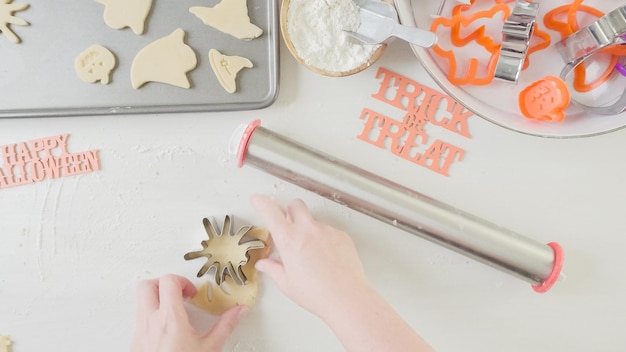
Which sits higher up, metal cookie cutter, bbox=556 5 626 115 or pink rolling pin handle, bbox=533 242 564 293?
metal cookie cutter, bbox=556 5 626 115

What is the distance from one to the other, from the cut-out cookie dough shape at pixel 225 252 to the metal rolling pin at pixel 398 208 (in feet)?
0.25

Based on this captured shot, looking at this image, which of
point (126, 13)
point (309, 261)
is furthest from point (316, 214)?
point (126, 13)

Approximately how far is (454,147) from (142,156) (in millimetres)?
336

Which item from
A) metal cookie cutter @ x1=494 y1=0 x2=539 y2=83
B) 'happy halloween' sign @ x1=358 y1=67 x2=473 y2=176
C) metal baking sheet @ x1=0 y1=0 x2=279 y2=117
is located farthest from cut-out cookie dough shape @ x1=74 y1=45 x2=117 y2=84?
metal cookie cutter @ x1=494 y1=0 x2=539 y2=83

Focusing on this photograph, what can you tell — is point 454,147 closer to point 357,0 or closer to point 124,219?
point 357,0

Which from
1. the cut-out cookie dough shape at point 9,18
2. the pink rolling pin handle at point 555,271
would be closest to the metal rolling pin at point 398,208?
the pink rolling pin handle at point 555,271

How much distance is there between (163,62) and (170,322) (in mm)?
264

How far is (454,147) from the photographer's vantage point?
1.96 feet

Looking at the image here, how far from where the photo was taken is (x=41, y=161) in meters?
→ 0.58

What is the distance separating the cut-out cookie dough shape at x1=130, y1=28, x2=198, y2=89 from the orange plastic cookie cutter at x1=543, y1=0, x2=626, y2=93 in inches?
14.5

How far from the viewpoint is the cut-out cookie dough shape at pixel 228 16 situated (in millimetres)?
570

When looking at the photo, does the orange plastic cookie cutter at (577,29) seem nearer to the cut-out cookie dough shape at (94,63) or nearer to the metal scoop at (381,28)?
the metal scoop at (381,28)

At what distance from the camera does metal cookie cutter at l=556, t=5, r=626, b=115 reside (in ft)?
1.70

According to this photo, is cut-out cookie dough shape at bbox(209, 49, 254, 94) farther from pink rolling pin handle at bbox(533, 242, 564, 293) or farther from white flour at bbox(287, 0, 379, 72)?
pink rolling pin handle at bbox(533, 242, 564, 293)
